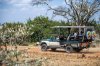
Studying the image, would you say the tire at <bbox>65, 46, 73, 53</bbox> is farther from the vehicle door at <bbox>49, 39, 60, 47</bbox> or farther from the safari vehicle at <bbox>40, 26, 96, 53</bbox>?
the vehicle door at <bbox>49, 39, 60, 47</bbox>

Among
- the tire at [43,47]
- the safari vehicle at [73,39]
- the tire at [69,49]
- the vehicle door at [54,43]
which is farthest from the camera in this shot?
the tire at [43,47]

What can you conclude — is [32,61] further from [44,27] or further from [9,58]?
[44,27]

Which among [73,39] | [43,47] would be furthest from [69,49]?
[43,47]

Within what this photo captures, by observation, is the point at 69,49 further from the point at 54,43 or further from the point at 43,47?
the point at 43,47

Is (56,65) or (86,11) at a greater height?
(86,11)

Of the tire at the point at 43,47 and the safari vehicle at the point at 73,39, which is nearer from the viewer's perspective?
the safari vehicle at the point at 73,39

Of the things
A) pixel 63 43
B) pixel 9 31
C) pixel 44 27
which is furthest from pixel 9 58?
pixel 44 27

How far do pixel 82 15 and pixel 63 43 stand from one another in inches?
922

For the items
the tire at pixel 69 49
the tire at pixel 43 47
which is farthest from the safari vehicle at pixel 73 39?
the tire at pixel 43 47

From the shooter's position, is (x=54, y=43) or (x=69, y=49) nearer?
(x=69, y=49)

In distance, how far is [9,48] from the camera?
379 inches

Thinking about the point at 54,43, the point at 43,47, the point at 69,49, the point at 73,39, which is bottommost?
the point at 69,49

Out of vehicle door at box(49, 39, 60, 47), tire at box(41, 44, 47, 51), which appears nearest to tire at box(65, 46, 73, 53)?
vehicle door at box(49, 39, 60, 47)

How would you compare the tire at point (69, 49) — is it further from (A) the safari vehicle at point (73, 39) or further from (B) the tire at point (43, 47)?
(B) the tire at point (43, 47)
